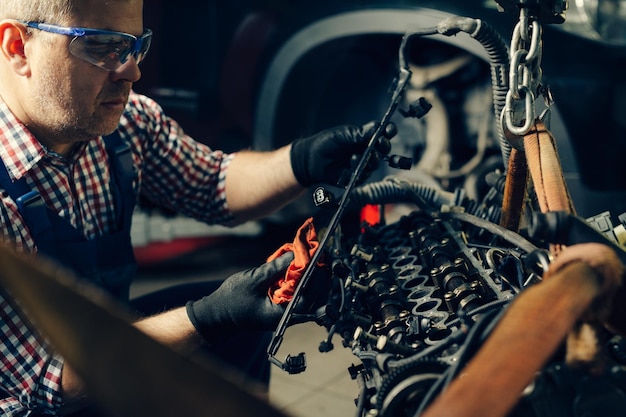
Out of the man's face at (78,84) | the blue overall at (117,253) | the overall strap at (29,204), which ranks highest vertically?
the man's face at (78,84)

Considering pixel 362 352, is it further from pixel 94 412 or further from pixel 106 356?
pixel 94 412

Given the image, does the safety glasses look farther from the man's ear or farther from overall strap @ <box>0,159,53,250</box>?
overall strap @ <box>0,159,53,250</box>

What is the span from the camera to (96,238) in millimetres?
1728

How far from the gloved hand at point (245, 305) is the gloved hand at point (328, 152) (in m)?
0.44

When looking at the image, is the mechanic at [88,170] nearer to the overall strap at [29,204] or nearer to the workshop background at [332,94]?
the overall strap at [29,204]

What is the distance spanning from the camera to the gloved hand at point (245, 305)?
4.33 ft

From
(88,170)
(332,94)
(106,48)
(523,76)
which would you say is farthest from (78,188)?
(332,94)

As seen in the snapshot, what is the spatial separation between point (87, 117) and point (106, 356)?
3.05ft

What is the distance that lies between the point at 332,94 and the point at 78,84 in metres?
1.87

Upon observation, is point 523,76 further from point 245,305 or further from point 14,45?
point 14,45

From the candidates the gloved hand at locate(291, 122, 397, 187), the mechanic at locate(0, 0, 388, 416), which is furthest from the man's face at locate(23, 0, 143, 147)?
the gloved hand at locate(291, 122, 397, 187)

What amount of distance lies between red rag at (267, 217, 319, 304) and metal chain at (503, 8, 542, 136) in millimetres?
407

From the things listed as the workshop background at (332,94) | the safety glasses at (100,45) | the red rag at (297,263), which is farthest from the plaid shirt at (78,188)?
the workshop background at (332,94)

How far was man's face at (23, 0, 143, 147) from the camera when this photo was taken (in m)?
1.56
